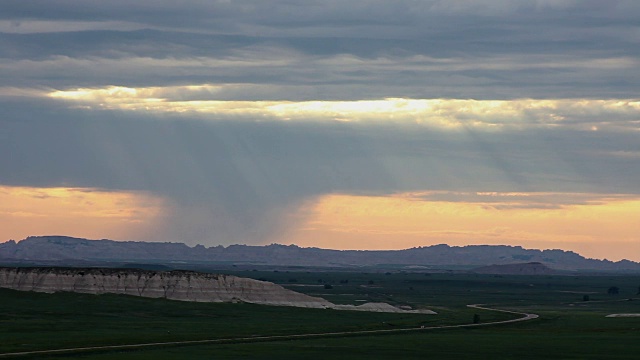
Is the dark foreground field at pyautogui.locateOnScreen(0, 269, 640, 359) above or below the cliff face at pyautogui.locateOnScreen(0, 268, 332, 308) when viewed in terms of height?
below

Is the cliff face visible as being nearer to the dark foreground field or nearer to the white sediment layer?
the white sediment layer

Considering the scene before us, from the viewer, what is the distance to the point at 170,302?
617 ft

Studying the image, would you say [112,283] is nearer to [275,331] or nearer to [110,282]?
[110,282]

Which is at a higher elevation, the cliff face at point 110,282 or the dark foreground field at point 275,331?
the cliff face at point 110,282

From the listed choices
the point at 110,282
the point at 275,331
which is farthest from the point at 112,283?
the point at 275,331

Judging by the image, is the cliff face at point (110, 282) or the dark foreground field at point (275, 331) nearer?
the dark foreground field at point (275, 331)

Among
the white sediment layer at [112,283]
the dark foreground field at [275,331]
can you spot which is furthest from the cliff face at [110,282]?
the dark foreground field at [275,331]

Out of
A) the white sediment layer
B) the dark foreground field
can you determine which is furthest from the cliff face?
Answer: the dark foreground field

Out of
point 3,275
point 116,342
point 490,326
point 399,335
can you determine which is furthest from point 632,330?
point 3,275

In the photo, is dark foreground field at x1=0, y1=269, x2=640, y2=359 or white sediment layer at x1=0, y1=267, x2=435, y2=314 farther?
white sediment layer at x1=0, y1=267, x2=435, y2=314

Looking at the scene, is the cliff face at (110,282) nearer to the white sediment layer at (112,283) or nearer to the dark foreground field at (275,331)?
the white sediment layer at (112,283)

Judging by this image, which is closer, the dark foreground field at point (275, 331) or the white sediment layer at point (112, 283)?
the dark foreground field at point (275, 331)

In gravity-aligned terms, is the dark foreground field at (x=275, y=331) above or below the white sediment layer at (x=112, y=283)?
below

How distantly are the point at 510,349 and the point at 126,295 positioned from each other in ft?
281
